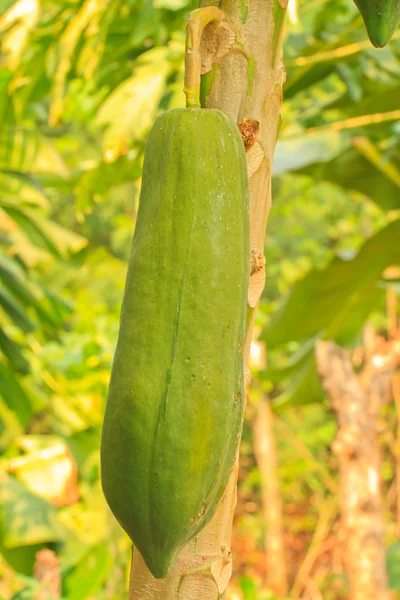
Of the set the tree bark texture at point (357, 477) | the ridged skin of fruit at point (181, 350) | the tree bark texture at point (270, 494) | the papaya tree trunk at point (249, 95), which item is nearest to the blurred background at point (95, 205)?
the tree bark texture at point (357, 477)

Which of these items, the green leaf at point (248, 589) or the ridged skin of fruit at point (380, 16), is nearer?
the ridged skin of fruit at point (380, 16)

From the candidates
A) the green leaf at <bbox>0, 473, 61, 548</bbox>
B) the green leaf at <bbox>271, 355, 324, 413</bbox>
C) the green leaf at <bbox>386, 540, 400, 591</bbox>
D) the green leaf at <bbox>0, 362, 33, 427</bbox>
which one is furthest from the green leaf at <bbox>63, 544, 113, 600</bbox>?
the green leaf at <bbox>386, 540, 400, 591</bbox>

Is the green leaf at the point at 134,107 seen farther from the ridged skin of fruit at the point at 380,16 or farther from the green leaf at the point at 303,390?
the green leaf at the point at 303,390

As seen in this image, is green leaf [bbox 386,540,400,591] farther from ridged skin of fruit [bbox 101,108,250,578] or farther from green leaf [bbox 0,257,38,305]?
ridged skin of fruit [bbox 101,108,250,578]

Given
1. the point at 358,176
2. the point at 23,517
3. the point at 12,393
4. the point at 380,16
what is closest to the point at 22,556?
the point at 23,517

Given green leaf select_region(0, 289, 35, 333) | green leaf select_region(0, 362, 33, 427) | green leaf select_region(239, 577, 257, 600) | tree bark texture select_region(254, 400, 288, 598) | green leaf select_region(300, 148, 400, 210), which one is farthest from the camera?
tree bark texture select_region(254, 400, 288, 598)

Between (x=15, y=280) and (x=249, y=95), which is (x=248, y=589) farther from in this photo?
(x=249, y=95)
